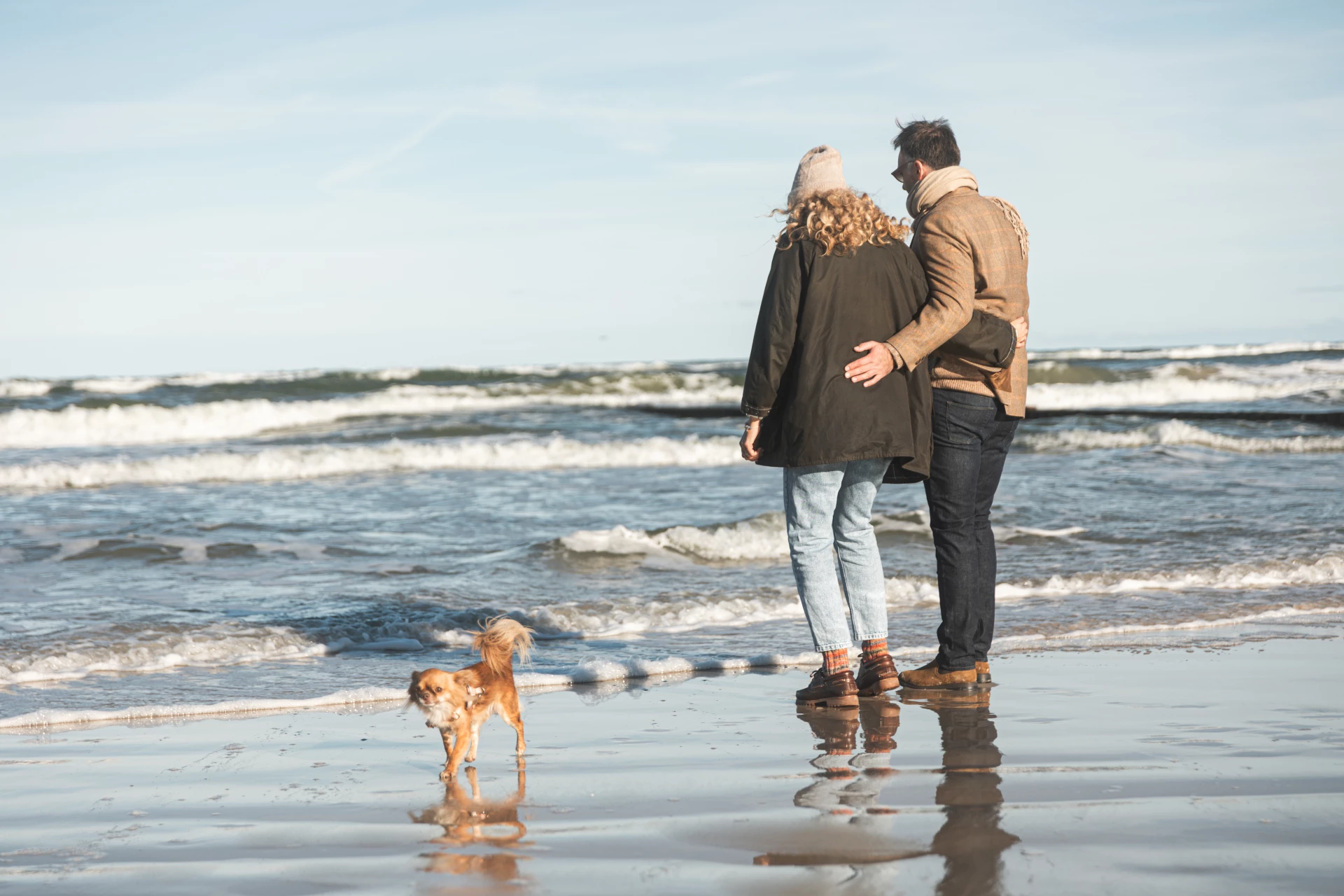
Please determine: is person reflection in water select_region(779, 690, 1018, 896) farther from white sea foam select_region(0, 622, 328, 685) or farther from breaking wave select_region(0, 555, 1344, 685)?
white sea foam select_region(0, 622, 328, 685)

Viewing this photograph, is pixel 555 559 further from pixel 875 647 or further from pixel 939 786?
pixel 939 786

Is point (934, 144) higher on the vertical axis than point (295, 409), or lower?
higher

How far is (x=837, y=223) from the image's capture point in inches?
140

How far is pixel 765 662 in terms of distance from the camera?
4941 millimetres

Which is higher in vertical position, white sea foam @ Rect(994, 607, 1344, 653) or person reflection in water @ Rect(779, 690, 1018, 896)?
person reflection in water @ Rect(779, 690, 1018, 896)

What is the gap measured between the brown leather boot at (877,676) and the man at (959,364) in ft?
0.65

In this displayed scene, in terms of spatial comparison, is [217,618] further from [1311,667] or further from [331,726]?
[1311,667]

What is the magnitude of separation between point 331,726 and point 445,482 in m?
9.61

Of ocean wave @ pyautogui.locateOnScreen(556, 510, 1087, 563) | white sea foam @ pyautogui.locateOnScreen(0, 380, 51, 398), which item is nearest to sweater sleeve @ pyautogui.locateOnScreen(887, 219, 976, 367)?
ocean wave @ pyautogui.locateOnScreen(556, 510, 1087, 563)

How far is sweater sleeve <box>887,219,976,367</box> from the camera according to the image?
360 centimetres

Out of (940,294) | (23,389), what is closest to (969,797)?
(940,294)

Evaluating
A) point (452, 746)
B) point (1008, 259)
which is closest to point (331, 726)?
point (452, 746)

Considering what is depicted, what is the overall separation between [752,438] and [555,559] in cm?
453

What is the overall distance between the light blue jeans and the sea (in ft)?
3.47
